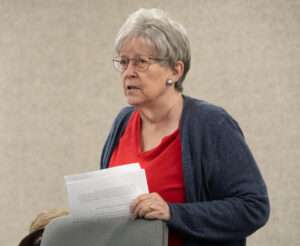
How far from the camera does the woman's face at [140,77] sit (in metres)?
1.69

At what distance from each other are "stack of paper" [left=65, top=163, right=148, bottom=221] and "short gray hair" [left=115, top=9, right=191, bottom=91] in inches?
13.8

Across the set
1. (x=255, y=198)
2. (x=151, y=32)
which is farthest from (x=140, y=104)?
(x=255, y=198)

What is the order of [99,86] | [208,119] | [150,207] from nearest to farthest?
[150,207] < [208,119] < [99,86]

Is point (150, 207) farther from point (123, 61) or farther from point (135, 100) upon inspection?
point (123, 61)

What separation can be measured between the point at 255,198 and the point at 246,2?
2.15 metres

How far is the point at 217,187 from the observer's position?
1622mm

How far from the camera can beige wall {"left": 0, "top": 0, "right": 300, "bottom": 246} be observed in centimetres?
347

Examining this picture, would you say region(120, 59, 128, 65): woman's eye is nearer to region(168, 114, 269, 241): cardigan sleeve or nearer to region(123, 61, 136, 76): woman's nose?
region(123, 61, 136, 76): woman's nose

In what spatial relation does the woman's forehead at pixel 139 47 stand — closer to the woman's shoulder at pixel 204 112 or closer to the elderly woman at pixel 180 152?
the elderly woman at pixel 180 152

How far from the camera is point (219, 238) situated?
1.58 metres

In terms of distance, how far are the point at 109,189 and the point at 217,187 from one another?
29cm

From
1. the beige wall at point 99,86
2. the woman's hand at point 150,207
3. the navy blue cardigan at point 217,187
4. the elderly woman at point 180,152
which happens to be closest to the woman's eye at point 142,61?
the elderly woman at point 180,152

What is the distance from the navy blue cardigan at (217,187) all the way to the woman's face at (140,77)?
0.45 feet

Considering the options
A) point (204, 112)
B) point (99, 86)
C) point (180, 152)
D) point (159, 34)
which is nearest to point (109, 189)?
point (180, 152)
